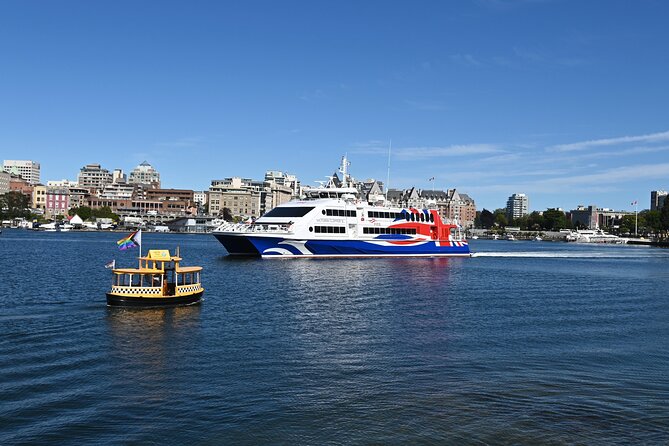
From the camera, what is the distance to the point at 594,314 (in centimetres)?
3912

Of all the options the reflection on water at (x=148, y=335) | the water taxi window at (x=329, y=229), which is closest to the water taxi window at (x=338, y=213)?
the water taxi window at (x=329, y=229)

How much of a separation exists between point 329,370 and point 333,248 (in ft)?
184

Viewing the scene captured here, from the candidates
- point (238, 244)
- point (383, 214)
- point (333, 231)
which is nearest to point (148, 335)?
point (238, 244)

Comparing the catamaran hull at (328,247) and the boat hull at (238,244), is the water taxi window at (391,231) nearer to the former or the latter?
the catamaran hull at (328,247)

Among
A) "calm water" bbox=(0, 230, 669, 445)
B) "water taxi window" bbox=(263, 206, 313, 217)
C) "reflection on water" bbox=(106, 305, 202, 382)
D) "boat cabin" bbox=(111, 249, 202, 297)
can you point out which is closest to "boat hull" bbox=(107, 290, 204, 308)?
"boat cabin" bbox=(111, 249, 202, 297)

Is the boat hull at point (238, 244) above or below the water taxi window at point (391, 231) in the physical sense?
below

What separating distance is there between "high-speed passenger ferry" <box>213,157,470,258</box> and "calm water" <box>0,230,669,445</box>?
102 ft

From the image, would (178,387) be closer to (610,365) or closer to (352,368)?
(352,368)

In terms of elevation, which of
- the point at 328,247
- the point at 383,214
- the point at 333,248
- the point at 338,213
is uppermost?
the point at 383,214

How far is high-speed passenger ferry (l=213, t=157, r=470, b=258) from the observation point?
248 feet

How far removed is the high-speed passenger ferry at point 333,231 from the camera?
75.5 meters

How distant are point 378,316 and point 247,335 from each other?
9675 millimetres

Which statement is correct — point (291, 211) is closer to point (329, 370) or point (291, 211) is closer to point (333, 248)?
point (333, 248)

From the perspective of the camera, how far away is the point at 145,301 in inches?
1387
